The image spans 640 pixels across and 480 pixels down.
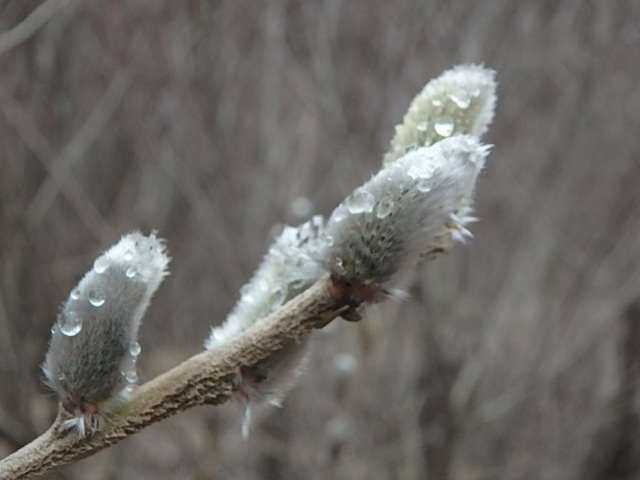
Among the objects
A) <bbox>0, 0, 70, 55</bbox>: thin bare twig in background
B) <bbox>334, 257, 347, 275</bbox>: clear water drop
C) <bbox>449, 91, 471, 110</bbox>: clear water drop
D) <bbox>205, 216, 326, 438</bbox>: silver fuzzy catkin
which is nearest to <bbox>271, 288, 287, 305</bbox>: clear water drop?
<bbox>205, 216, 326, 438</bbox>: silver fuzzy catkin

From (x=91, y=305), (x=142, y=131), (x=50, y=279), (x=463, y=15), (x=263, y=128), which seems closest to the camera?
(x=91, y=305)

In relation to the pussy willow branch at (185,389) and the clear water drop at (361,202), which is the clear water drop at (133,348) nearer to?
the pussy willow branch at (185,389)

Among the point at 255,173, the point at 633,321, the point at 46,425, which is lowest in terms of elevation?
the point at 633,321

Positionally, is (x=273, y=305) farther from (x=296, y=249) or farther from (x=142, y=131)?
(x=142, y=131)

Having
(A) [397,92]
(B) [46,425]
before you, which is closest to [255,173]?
(A) [397,92]

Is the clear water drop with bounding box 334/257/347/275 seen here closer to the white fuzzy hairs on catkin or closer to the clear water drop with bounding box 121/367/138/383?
the white fuzzy hairs on catkin
